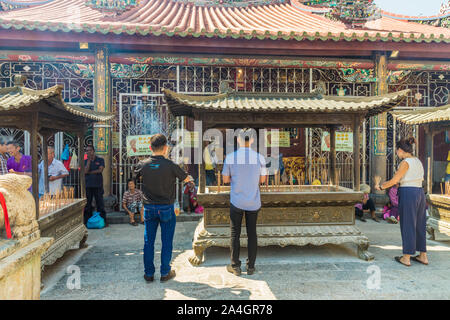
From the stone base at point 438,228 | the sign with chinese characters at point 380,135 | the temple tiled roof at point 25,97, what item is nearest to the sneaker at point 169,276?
the temple tiled roof at point 25,97

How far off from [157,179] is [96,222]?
3.61m

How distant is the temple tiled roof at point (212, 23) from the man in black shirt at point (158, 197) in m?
3.70

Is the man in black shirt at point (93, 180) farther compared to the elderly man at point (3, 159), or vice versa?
the man in black shirt at point (93, 180)

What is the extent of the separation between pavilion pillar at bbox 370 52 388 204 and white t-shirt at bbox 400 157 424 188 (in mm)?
3028

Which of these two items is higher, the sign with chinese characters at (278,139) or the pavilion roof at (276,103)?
the pavilion roof at (276,103)

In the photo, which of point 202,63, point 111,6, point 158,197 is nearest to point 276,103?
point 158,197

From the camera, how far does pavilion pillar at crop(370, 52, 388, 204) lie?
7.14m

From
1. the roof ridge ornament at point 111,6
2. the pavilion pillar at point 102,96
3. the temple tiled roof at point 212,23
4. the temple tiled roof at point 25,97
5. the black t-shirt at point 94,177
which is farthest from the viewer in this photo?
the roof ridge ornament at point 111,6

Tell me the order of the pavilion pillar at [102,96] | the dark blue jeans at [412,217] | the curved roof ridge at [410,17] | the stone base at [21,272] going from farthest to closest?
the curved roof ridge at [410,17]
the pavilion pillar at [102,96]
the dark blue jeans at [412,217]
the stone base at [21,272]

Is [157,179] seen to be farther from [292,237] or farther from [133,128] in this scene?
[133,128]

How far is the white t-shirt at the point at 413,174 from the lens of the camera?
429cm

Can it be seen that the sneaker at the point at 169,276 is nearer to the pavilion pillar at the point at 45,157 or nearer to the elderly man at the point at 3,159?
the pavilion pillar at the point at 45,157

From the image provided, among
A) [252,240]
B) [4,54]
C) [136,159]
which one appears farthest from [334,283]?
[4,54]

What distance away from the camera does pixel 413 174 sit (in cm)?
429
